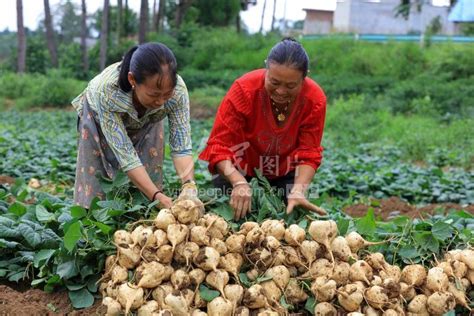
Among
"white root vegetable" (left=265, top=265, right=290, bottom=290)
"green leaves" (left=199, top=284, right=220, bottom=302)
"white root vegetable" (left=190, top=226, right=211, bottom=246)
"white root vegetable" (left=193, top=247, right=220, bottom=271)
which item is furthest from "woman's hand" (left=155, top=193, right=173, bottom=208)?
"white root vegetable" (left=265, top=265, right=290, bottom=290)

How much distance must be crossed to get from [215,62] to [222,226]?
24578 mm

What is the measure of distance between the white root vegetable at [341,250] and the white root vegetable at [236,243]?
0.40 metres

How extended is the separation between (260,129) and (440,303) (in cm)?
134

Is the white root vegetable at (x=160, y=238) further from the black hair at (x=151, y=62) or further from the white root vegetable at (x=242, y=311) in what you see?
the black hair at (x=151, y=62)

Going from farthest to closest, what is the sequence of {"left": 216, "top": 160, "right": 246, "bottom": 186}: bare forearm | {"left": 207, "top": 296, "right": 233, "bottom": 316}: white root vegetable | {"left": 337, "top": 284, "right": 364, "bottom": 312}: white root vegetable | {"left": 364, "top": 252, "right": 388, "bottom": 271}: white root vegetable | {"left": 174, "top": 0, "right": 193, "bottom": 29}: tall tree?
1. {"left": 174, "top": 0, "right": 193, "bottom": 29}: tall tree
2. {"left": 216, "top": 160, "right": 246, "bottom": 186}: bare forearm
3. {"left": 364, "top": 252, "right": 388, "bottom": 271}: white root vegetable
4. {"left": 337, "top": 284, "right": 364, "bottom": 312}: white root vegetable
5. {"left": 207, "top": 296, "right": 233, "bottom": 316}: white root vegetable

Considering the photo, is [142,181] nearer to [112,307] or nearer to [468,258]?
[112,307]

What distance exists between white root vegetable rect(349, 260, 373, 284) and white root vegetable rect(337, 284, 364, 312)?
0.08 metres

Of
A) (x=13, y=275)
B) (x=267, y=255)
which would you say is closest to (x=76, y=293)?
(x=13, y=275)

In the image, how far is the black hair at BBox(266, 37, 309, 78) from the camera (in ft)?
10.1

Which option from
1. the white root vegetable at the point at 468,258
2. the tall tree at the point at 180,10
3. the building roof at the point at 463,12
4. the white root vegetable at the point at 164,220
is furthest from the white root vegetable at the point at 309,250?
the tall tree at the point at 180,10

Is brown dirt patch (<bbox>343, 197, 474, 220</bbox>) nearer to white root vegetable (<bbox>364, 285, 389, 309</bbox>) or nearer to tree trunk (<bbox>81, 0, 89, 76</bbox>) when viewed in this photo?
white root vegetable (<bbox>364, 285, 389, 309</bbox>)

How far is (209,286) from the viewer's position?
2.66 metres

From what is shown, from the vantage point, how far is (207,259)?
264 cm

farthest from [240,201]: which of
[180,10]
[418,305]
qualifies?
[180,10]
